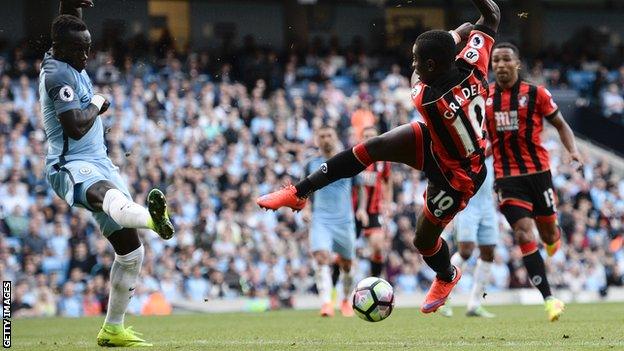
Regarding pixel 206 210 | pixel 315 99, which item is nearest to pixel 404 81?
pixel 315 99

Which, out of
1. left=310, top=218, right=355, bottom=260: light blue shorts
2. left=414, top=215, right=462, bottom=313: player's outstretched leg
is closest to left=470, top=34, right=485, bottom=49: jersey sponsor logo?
left=414, top=215, right=462, bottom=313: player's outstretched leg

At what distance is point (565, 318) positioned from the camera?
11930 millimetres

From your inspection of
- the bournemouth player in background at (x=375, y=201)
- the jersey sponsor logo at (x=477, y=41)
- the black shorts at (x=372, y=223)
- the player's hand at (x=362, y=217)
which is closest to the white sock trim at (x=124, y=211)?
the jersey sponsor logo at (x=477, y=41)

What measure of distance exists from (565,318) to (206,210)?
337 inches

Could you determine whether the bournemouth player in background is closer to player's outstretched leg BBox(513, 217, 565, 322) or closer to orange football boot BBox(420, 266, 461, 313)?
player's outstretched leg BBox(513, 217, 565, 322)

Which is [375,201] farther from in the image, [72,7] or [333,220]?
[72,7]

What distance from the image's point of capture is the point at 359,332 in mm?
10086

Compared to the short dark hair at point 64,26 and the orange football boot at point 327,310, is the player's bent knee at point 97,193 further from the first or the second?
the orange football boot at point 327,310

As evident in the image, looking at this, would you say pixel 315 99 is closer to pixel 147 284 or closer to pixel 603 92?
pixel 147 284

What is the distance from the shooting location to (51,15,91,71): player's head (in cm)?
838

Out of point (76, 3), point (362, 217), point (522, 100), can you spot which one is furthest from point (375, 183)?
point (76, 3)

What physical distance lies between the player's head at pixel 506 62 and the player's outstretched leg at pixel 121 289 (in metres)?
4.66

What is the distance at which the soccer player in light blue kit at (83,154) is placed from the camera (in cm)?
817

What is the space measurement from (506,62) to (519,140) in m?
0.80
